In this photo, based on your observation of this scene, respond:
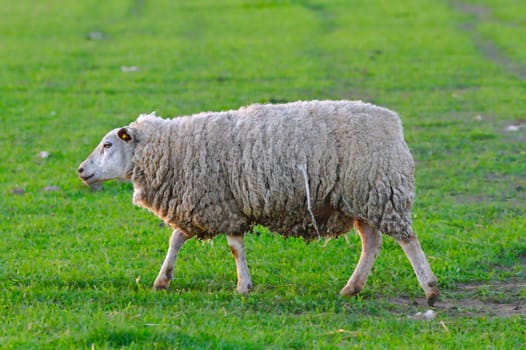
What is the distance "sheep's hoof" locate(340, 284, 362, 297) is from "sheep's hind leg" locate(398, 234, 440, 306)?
521mm

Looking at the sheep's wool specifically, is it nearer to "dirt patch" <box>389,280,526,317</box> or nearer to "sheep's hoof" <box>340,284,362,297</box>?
"sheep's hoof" <box>340,284,362,297</box>

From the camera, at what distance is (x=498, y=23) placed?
26.2m

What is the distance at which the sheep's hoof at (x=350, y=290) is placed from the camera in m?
7.10

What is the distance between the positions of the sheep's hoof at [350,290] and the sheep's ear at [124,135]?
215 cm

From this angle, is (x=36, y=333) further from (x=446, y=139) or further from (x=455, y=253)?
(x=446, y=139)

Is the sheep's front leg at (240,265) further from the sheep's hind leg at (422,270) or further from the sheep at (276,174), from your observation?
the sheep's hind leg at (422,270)

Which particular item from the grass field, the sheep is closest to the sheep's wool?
the sheep

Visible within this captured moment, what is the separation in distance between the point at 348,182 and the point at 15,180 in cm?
559

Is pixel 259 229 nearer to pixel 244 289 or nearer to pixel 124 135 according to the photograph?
pixel 244 289

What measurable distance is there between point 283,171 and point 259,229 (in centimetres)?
218

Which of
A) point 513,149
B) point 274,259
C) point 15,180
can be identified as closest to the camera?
point 274,259

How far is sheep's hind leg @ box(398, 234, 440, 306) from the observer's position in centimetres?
686

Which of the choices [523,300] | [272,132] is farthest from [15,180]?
[523,300]

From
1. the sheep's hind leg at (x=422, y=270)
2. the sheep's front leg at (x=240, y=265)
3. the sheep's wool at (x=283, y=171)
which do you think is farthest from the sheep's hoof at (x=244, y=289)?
the sheep's hind leg at (x=422, y=270)
